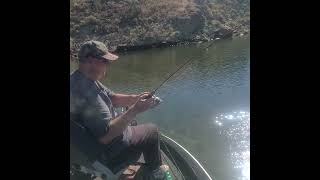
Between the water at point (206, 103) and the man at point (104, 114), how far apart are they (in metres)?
1.38

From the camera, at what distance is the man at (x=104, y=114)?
447 centimetres

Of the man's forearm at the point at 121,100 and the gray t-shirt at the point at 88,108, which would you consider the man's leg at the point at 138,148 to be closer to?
the gray t-shirt at the point at 88,108

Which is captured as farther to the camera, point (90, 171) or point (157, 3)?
point (157, 3)

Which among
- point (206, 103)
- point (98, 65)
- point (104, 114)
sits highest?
point (98, 65)

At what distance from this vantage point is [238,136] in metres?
10.7

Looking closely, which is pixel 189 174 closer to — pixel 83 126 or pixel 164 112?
pixel 83 126

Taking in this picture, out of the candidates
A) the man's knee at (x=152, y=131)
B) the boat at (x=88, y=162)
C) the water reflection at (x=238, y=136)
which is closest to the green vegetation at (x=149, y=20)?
the water reflection at (x=238, y=136)

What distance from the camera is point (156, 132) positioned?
5195 millimetres

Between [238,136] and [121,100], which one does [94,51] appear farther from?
[238,136]

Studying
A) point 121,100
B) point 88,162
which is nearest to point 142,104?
point 88,162

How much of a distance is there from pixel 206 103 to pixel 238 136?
2887mm
